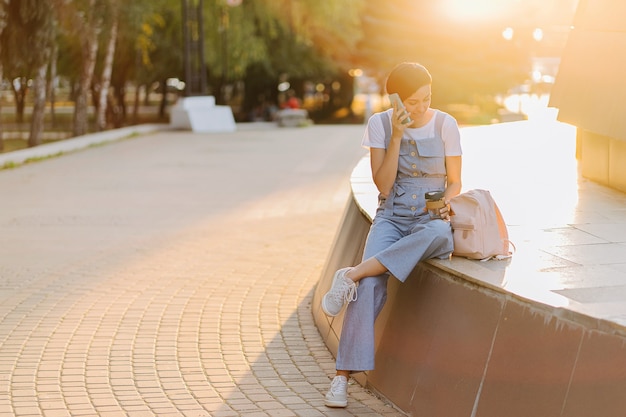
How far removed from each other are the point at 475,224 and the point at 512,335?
0.99 m

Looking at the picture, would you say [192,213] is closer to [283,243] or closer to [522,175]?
[283,243]

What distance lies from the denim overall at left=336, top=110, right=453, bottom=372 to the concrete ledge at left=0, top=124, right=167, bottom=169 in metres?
16.1

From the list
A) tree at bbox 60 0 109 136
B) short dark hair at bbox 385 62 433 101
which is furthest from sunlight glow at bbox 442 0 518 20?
short dark hair at bbox 385 62 433 101

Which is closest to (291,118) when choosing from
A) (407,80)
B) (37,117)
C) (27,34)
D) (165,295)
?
(37,117)

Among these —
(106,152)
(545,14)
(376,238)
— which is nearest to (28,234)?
(376,238)

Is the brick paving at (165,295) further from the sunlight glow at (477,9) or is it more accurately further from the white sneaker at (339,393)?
the sunlight glow at (477,9)

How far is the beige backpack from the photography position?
589 cm

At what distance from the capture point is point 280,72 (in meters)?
49.8

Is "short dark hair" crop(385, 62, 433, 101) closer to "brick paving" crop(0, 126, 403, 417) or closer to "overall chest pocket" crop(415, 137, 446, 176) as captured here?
"overall chest pocket" crop(415, 137, 446, 176)

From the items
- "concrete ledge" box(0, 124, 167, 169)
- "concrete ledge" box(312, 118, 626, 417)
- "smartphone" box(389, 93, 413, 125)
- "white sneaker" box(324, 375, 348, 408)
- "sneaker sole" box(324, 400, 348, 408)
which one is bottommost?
"concrete ledge" box(0, 124, 167, 169)

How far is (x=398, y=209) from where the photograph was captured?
20.2 ft

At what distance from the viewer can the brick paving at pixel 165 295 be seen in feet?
20.6

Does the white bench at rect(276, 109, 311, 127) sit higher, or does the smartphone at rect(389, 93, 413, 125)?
the smartphone at rect(389, 93, 413, 125)

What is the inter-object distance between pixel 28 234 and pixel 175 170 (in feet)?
28.1
